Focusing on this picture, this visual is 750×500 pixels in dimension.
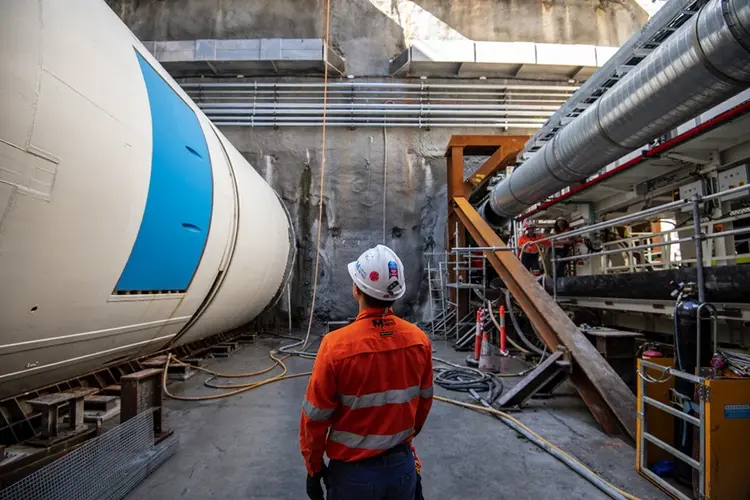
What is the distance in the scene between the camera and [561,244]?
21.4 ft

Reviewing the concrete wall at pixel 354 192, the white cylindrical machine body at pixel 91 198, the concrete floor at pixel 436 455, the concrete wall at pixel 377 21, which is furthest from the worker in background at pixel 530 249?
the concrete wall at pixel 377 21

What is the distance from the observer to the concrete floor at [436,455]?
2201mm

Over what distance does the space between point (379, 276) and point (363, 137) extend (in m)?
8.69

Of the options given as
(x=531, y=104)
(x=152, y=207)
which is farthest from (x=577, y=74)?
(x=152, y=207)

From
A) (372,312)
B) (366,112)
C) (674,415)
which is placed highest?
(366,112)

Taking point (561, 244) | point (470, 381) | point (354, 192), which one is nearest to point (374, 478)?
point (470, 381)

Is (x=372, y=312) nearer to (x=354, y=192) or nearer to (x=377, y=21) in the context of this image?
(x=354, y=192)

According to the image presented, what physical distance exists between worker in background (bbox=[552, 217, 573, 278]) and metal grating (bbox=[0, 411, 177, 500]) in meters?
5.71

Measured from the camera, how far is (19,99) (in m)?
1.70

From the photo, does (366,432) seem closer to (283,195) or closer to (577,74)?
(283,195)

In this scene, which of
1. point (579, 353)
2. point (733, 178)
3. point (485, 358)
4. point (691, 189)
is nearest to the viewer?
point (579, 353)

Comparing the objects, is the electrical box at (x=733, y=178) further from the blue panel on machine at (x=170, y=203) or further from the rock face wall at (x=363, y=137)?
the rock face wall at (x=363, y=137)

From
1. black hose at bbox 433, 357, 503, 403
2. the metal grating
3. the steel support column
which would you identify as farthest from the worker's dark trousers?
black hose at bbox 433, 357, 503, 403

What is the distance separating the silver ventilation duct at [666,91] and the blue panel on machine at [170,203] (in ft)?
12.3
